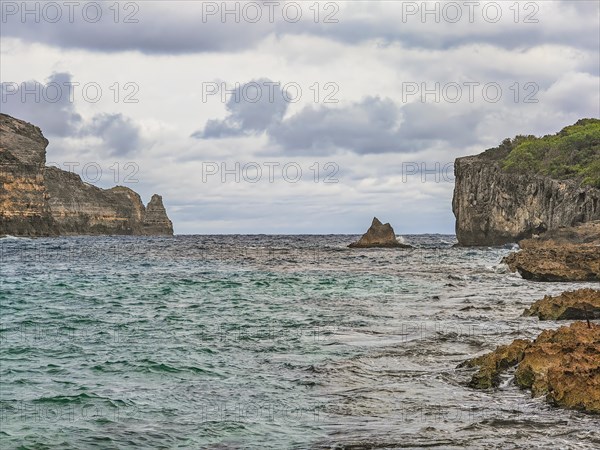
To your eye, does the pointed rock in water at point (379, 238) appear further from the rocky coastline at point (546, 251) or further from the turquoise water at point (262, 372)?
the turquoise water at point (262, 372)

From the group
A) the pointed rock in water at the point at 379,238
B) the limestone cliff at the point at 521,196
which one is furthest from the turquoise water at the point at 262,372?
the pointed rock in water at the point at 379,238

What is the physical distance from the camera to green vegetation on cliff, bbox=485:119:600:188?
90.3 metres

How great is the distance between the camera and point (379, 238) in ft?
339

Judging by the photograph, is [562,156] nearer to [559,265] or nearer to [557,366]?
[559,265]

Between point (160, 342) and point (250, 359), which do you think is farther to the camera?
point (160, 342)

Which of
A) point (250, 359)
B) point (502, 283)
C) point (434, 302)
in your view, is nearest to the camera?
point (250, 359)

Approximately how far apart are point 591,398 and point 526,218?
86084 millimetres

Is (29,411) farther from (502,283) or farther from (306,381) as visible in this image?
(502,283)

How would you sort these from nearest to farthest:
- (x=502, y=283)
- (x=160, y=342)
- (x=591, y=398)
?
(x=591, y=398) < (x=160, y=342) < (x=502, y=283)

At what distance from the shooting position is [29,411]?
42.4ft

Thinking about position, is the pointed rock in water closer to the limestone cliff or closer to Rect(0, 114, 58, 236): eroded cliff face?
the limestone cliff

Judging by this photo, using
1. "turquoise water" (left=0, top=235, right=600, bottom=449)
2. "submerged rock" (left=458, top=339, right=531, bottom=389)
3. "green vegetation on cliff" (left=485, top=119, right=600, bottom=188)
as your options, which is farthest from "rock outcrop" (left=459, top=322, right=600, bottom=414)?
"green vegetation on cliff" (left=485, top=119, right=600, bottom=188)

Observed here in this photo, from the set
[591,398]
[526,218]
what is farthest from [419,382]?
[526,218]

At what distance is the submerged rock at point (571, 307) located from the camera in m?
21.6
